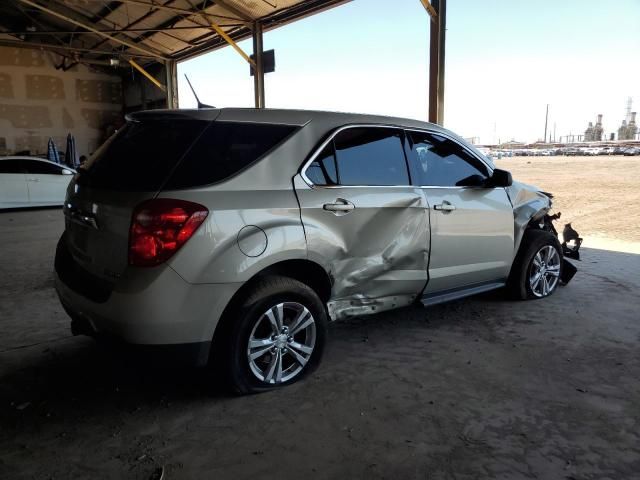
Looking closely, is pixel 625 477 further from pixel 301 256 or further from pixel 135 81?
pixel 135 81

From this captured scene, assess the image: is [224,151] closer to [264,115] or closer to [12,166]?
[264,115]

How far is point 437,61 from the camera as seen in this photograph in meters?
8.47

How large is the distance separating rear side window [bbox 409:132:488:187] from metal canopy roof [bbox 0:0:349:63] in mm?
8334

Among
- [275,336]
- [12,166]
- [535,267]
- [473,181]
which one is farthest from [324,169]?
[12,166]

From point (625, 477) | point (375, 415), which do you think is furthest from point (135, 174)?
point (625, 477)

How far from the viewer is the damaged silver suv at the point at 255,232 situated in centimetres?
234

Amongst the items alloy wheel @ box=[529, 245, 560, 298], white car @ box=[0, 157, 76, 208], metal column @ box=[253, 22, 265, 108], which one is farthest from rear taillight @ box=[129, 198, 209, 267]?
metal column @ box=[253, 22, 265, 108]

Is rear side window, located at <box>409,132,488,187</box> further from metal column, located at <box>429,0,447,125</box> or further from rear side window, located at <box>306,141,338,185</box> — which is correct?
metal column, located at <box>429,0,447,125</box>

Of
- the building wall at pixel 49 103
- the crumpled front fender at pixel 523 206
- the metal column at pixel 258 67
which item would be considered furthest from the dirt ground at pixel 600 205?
the building wall at pixel 49 103

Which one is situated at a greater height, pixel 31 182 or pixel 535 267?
pixel 31 182

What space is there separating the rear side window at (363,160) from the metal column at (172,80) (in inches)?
727

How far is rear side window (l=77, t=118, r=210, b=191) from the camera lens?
97.3 inches

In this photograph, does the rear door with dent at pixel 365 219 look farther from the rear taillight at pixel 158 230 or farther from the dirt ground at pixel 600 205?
the dirt ground at pixel 600 205

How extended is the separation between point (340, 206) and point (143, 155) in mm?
1151
